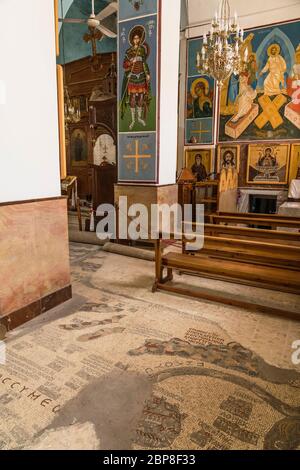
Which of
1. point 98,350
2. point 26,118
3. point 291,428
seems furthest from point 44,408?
point 26,118

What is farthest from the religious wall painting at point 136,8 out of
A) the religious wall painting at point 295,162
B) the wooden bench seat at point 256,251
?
the religious wall painting at point 295,162

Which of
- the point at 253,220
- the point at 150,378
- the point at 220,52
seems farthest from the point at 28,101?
the point at 220,52

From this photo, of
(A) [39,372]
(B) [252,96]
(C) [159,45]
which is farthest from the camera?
(B) [252,96]

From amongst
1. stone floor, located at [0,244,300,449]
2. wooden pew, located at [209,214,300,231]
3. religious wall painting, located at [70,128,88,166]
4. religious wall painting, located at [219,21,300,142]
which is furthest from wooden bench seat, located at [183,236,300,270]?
religious wall painting, located at [70,128,88,166]

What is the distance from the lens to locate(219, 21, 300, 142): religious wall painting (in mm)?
8281

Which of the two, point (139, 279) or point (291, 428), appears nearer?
point (291, 428)

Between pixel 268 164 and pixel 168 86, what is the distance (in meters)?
4.55

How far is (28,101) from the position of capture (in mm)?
2783

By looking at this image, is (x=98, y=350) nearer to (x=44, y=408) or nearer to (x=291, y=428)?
(x=44, y=408)

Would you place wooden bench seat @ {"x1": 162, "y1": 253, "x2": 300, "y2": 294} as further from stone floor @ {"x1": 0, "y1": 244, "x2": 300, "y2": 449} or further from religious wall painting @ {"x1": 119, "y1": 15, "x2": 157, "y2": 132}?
religious wall painting @ {"x1": 119, "y1": 15, "x2": 157, "y2": 132}

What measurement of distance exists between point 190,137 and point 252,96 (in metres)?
2.04

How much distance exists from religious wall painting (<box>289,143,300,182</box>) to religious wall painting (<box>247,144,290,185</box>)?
104 millimetres
